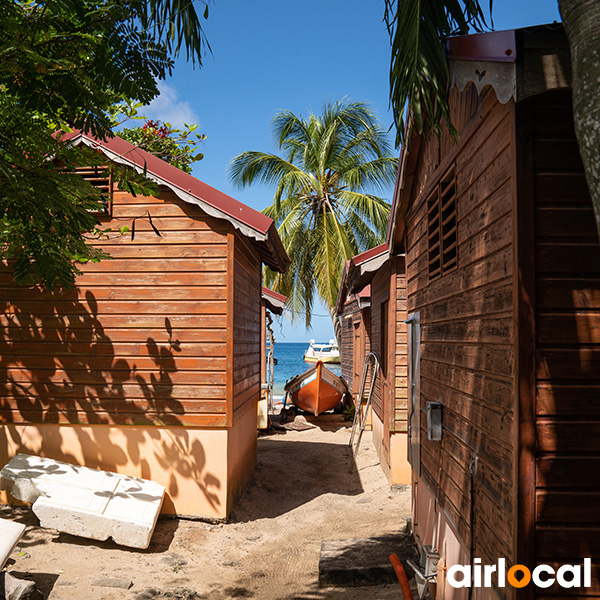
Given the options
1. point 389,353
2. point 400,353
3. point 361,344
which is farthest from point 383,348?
point 361,344

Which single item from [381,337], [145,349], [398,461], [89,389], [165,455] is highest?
[381,337]

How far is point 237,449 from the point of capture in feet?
27.8

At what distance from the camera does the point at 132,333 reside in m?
7.71

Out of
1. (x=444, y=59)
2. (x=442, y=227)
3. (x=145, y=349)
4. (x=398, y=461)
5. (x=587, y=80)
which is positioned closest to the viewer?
(x=587, y=80)

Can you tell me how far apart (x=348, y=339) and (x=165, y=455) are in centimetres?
1451

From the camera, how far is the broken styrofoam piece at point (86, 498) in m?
6.35

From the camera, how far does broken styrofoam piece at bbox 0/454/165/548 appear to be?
20.8 feet

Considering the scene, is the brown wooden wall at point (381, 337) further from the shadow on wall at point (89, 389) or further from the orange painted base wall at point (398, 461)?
the shadow on wall at point (89, 389)

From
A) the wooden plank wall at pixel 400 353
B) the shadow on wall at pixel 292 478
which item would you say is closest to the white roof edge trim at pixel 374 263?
the wooden plank wall at pixel 400 353

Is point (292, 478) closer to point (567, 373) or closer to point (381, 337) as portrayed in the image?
point (381, 337)

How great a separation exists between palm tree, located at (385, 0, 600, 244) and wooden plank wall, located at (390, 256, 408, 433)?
5.55 metres

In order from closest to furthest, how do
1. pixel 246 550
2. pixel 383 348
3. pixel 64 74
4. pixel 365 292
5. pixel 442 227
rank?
1. pixel 64 74
2. pixel 442 227
3. pixel 246 550
4. pixel 383 348
5. pixel 365 292

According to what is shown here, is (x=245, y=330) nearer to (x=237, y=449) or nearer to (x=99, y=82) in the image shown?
(x=237, y=449)

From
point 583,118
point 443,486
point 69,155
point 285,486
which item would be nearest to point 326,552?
point 443,486
